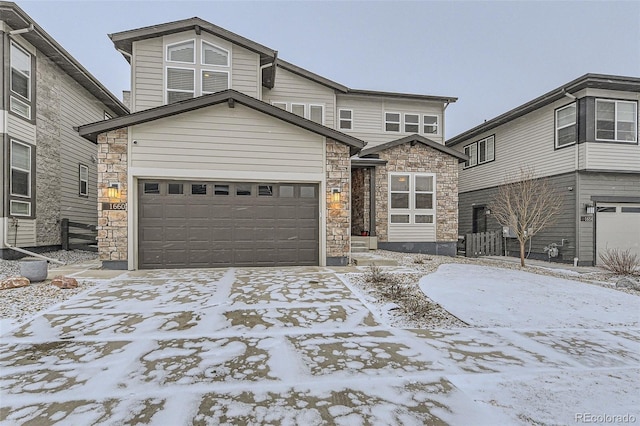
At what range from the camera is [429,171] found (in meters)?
12.7

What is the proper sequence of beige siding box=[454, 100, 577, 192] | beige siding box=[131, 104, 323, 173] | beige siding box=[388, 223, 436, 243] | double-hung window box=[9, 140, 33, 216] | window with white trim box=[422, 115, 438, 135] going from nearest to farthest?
beige siding box=[131, 104, 323, 173]
double-hung window box=[9, 140, 33, 216]
beige siding box=[454, 100, 577, 192]
beige siding box=[388, 223, 436, 243]
window with white trim box=[422, 115, 438, 135]

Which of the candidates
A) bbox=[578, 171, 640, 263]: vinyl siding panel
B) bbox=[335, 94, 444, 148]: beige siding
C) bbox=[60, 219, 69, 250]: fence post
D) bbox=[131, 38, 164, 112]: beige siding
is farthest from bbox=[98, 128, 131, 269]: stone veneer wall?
bbox=[578, 171, 640, 263]: vinyl siding panel

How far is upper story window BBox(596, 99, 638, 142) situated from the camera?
414 inches

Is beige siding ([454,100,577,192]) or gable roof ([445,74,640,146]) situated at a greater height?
gable roof ([445,74,640,146])

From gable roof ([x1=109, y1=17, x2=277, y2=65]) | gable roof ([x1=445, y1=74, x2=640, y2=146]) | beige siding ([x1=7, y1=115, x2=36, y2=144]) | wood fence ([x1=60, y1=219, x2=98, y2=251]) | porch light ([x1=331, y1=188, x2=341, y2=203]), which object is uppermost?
gable roof ([x1=109, y1=17, x2=277, y2=65])

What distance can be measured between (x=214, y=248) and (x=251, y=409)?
21.2ft

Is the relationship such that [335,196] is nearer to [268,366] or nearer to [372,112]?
[268,366]

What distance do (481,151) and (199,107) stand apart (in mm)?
13757

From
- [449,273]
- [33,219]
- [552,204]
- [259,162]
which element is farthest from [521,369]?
[33,219]

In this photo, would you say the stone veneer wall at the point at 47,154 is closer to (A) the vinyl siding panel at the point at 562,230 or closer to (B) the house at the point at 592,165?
(B) the house at the point at 592,165

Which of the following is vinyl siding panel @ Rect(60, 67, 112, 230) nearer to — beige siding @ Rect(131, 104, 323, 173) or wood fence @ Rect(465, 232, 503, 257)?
beige siding @ Rect(131, 104, 323, 173)

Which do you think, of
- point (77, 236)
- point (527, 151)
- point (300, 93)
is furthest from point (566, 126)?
point (77, 236)

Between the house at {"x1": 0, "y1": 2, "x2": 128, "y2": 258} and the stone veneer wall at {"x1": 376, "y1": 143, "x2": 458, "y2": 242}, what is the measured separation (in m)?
11.2
